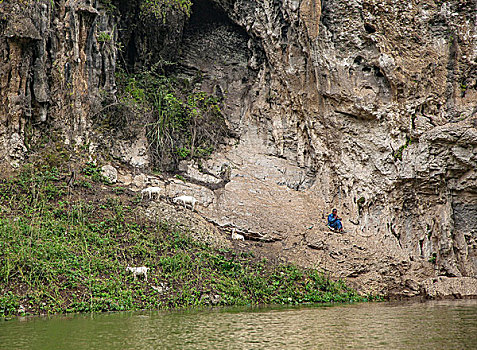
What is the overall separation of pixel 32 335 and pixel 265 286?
7.28m

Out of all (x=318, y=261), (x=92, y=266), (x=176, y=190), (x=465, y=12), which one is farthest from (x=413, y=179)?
(x=92, y=266)

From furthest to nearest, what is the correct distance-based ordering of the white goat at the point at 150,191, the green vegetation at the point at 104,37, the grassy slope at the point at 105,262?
the green vegetation at the point at 104,37 → the white goat at the point at 150,191 → the grassy slope at the point at 105,262

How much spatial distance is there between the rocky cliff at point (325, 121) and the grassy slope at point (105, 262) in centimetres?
159

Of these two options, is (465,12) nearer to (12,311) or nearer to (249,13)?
(249,13)

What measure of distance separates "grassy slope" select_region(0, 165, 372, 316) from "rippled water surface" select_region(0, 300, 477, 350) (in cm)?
122

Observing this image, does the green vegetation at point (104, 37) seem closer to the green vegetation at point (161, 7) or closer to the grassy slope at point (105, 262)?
the green vegetation at point (161, 7)

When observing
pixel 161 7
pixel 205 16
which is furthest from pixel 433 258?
pixel 161 7

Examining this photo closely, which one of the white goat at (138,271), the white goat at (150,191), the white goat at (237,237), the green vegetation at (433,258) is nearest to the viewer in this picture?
the white goat at (138,271)

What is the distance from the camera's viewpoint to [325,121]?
63.1 ft

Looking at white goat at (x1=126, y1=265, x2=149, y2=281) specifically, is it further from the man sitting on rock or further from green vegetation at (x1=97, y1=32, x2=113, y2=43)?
green vegetation at (x1=97, y1=32, x2=113, y2=43)

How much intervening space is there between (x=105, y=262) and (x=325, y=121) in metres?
10.2

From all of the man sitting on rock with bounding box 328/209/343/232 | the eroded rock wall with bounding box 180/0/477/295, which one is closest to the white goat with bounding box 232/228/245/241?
the eroded rock wall with bounding box 180/0/477/295

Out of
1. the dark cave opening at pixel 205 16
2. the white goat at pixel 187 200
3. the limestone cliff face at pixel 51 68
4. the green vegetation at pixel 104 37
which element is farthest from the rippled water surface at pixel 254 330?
the dark cave opening at pixel 205 16

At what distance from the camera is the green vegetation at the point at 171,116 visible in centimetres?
1962
